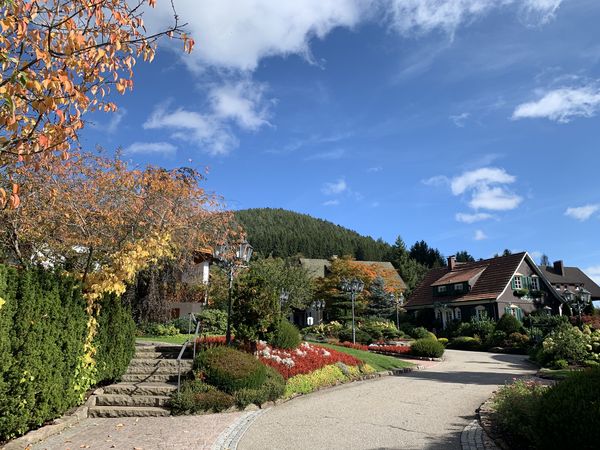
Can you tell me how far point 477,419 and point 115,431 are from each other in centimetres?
635

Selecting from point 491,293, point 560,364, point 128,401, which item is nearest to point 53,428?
point 128,401

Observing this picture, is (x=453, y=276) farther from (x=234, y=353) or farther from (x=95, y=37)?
(x=95, y=37)

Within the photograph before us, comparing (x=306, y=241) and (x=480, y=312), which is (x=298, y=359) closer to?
(x=480, y=312)

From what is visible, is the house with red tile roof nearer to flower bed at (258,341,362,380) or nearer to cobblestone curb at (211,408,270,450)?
flower bed at (258,341,362,380)

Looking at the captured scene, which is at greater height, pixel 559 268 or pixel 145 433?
pixel 559 268

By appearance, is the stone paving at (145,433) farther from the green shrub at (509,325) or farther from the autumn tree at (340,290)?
the autumn tree at (340,290)

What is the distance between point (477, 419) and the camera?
8430 mm

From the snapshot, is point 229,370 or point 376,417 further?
point 229,370

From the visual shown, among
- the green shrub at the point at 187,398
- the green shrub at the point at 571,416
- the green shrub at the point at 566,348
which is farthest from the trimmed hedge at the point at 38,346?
the green shrub at the point at 566,348

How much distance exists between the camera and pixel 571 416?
4875 mm

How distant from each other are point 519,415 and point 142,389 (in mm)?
7127

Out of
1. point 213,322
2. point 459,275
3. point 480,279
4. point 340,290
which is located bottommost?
point 213,322

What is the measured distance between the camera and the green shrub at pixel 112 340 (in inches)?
367

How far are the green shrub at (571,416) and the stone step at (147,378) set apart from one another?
7.55 m
